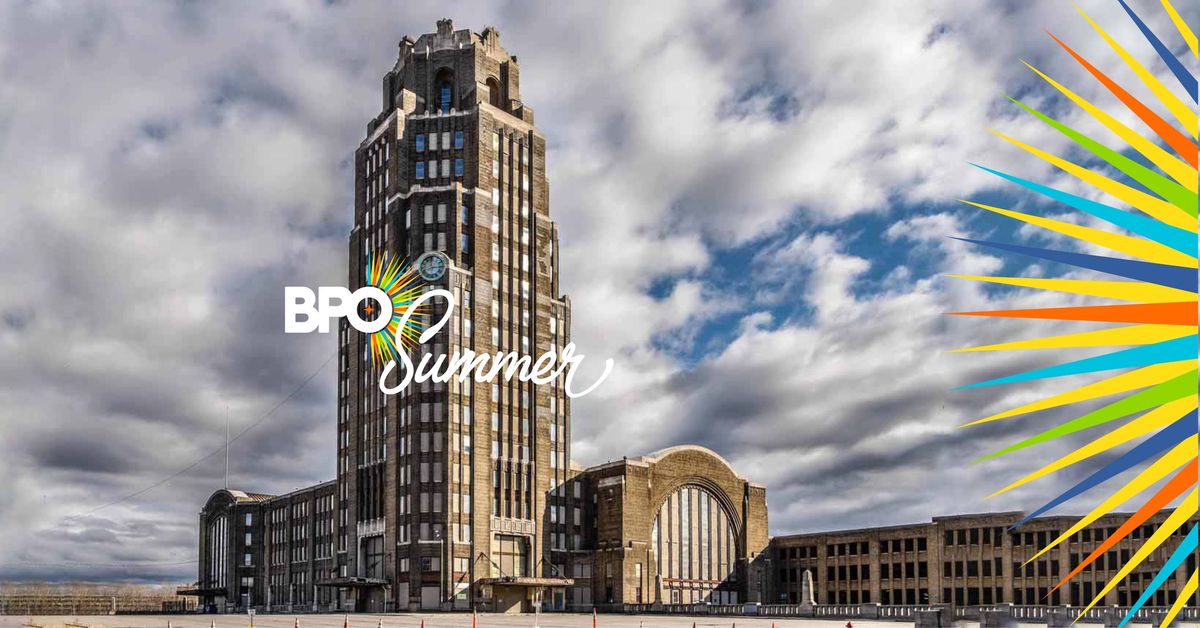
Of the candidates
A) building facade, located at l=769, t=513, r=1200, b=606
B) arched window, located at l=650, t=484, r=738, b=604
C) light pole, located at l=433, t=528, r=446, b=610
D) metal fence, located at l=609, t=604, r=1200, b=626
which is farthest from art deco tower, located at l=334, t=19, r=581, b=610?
building facade, located at l=769, t=513, r=1200, b=606

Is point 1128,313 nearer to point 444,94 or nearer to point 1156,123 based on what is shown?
point 1156,123

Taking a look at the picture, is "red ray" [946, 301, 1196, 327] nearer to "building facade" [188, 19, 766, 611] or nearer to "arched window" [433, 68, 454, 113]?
"building facade" [188, 19, 766, 611]

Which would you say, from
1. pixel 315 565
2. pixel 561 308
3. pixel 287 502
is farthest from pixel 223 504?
pixel 561 308

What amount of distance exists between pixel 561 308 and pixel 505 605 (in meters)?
37.0

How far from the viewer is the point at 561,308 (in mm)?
133625

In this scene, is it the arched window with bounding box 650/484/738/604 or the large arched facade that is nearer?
the large arched facade

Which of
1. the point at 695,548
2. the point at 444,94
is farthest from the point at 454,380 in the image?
the point at 444,94

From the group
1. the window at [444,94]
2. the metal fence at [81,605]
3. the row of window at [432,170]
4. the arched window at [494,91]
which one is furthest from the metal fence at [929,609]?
the metal fence at [81,605]

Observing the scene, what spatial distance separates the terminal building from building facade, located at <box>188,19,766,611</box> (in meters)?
0.24

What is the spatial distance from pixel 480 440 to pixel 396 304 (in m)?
19.9

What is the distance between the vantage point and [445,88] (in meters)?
136

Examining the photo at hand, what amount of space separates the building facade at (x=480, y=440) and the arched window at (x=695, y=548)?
0.24 metres

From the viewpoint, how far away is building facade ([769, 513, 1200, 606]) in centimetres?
11094

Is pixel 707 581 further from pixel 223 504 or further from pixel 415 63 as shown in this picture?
pixel 223 504
